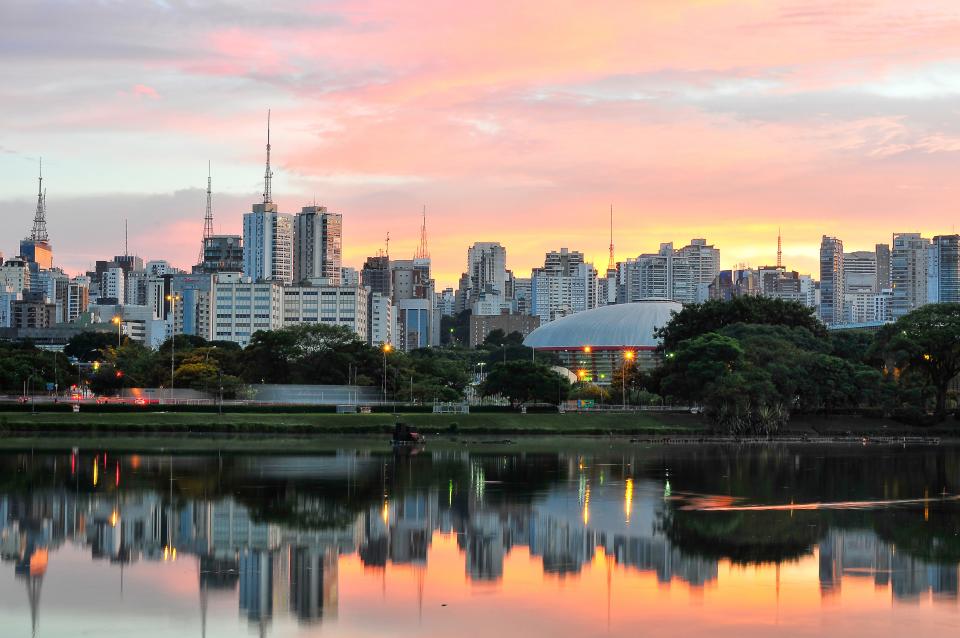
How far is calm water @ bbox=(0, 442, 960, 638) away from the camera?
2433cm

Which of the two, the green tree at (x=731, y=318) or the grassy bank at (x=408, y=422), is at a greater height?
the green tree at (x=731, y=318)

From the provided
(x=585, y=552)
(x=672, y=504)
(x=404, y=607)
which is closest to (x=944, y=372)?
(x=672, y=504)

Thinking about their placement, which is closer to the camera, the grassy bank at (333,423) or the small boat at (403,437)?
the small boat at (403,437)

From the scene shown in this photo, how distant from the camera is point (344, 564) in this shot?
29688mm

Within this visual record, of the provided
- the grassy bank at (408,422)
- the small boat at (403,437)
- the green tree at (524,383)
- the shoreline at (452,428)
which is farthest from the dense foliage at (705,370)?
the small boat at (403,437)

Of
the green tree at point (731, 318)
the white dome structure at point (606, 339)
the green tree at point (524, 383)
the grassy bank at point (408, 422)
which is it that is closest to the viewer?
the grassy bank at point (408, 422)

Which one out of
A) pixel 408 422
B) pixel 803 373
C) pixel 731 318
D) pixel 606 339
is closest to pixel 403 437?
pixel 408 422

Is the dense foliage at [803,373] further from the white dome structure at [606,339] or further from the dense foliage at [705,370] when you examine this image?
the white dome structure at [606,339]

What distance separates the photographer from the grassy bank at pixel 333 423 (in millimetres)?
80938

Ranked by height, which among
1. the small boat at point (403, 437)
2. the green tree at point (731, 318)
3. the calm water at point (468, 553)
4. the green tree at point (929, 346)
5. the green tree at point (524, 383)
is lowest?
the calm water at point (468, 553)

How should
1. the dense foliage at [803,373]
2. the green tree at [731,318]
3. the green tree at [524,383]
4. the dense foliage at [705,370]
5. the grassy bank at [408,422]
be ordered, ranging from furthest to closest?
the green tree at [731,318], the green tree at [524,383], the dense foliage at [705,370], the dense foliage at [803,373], the grassy bank at [408,422]

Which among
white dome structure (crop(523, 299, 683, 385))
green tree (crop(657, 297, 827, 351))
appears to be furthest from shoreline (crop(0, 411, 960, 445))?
white dome structure (crop(523, 299, 683, 385))

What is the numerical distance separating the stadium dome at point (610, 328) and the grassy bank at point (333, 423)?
67.6 metres

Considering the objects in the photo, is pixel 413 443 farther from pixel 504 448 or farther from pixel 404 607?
pixel 404 607
